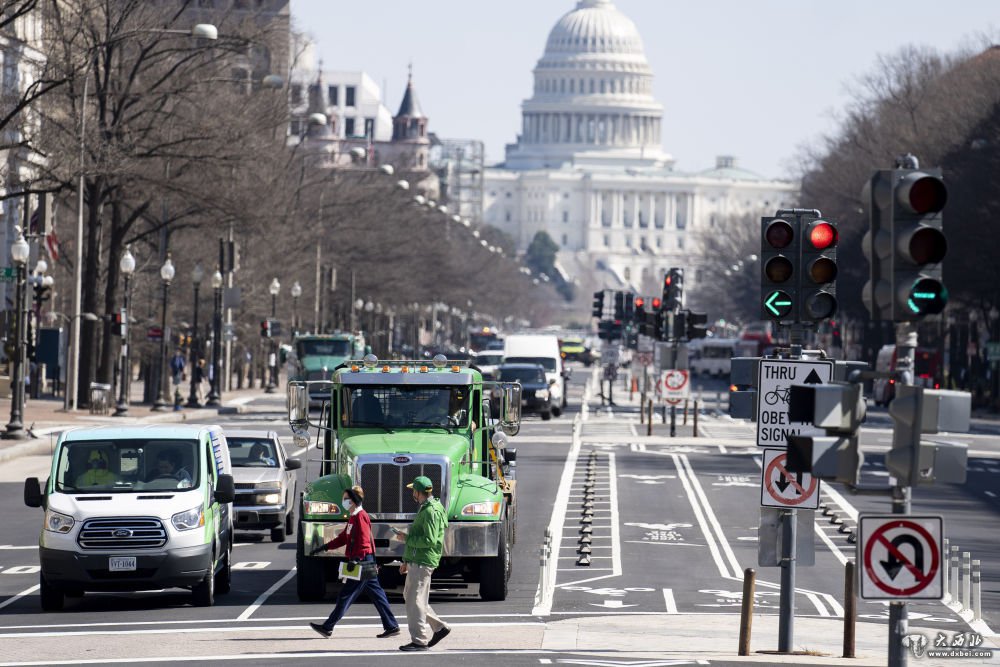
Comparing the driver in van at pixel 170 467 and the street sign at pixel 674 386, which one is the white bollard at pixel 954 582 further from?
the street sign at pixel 674 386

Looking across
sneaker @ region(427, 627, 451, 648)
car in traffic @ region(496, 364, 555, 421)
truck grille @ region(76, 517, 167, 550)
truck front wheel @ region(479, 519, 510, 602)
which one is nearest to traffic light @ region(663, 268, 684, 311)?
car in traffic @ region(496, 364, 555, 421)

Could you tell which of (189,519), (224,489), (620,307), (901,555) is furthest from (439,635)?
(620,307)

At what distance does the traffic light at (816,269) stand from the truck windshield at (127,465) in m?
6.74

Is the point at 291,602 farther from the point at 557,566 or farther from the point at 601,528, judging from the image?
the point at 601,528

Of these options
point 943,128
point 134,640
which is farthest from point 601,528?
point 943,128

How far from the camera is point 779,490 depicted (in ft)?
57.2

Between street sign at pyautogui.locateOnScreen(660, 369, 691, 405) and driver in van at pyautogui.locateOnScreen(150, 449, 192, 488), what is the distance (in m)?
33.4

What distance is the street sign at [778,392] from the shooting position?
17453 mm

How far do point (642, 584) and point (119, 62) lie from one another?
37644 millimetres

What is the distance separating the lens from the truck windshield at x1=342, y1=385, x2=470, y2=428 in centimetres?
2150

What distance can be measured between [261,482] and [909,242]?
16.5 metres

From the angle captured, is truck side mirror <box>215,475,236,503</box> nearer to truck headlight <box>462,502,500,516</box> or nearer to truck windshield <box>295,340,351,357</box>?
truck headlight <box>462,502,500,516</box>

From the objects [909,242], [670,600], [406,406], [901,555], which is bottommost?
[670,600]

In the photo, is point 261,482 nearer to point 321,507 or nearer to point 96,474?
point 96,474
